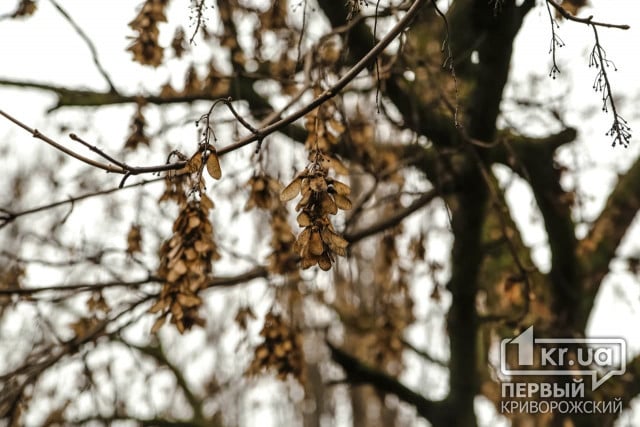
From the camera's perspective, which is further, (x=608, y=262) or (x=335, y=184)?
(x=608, y=262)

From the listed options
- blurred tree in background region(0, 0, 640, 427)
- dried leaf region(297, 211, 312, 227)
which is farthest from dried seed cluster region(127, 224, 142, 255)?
dried leaf region(297, 211, 312, 227)

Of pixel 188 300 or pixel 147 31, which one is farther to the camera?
pixel 147 31

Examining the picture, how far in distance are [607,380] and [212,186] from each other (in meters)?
1.97

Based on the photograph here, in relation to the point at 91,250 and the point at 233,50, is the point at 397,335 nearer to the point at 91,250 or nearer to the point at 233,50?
the point at 233,50

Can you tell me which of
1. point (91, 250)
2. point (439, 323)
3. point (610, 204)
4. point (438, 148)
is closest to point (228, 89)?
point (438, 148)

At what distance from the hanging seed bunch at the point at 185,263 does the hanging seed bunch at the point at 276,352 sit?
0.36m

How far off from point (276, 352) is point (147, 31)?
1055mm

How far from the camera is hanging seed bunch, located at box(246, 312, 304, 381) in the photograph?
196 cm

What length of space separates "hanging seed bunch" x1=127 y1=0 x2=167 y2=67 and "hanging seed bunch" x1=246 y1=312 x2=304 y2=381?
34.7 inches

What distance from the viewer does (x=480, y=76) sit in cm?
228

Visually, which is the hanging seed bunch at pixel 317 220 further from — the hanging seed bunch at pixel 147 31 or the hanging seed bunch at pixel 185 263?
the hanging seed bunch at pixel 147 31

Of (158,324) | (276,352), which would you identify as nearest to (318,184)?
(158,324)

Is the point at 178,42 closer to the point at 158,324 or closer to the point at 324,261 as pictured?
the point at 158,324

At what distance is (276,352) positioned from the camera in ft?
6.43
